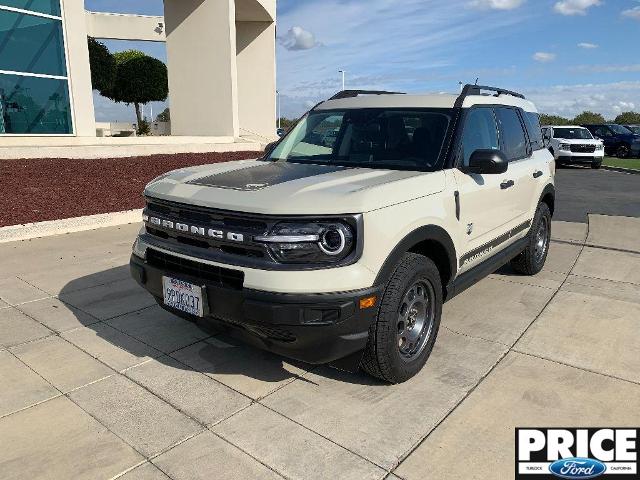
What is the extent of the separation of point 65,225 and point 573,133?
1982cm

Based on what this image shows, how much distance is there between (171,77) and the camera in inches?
723

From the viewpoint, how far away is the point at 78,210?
8.41 metres

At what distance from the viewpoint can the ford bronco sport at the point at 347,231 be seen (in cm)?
262

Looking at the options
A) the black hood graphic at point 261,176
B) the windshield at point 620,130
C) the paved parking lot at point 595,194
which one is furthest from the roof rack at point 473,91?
the windshield at point 620,130

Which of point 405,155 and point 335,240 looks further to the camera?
point 405,155

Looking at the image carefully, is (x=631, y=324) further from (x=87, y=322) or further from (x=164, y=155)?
(x=164, y=155)

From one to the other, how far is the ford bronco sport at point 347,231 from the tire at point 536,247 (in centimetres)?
106

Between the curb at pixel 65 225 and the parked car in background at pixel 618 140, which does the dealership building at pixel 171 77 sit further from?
the parked car in background at pixel 618 140

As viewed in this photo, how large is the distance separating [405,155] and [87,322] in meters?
3.04

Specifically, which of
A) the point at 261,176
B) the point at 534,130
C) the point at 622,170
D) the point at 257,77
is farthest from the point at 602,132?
the point at 261,176

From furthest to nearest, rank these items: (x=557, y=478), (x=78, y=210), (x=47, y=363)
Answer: (x=78, y=210) < (x=47, y=363) < (x=557, y=478)

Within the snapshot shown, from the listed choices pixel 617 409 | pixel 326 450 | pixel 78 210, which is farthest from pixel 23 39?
pixel 617 409

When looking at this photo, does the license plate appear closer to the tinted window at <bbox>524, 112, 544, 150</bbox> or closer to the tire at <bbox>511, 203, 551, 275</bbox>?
the tire at <bbox>511, 203, 551, 275</bbox>

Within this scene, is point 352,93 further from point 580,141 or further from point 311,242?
point 580,141
